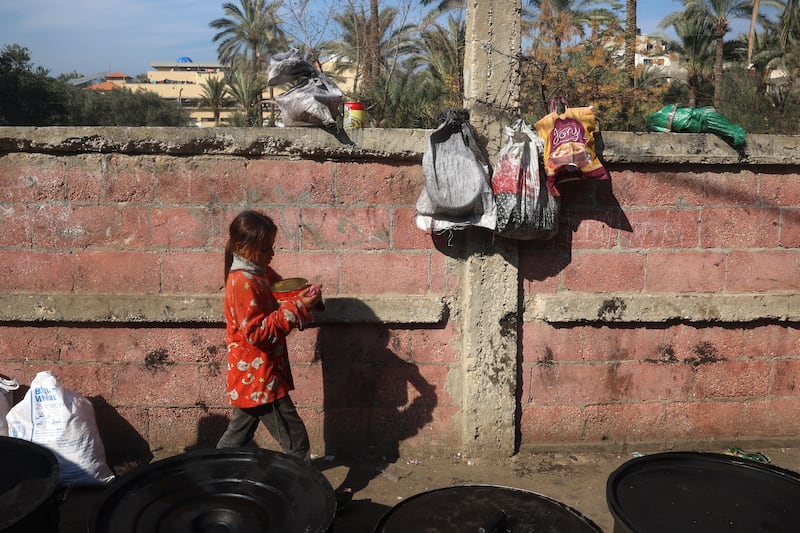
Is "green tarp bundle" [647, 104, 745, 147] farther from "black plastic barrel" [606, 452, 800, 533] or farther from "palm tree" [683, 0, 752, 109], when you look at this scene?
"palm tree" [683, 0, 752, 109]

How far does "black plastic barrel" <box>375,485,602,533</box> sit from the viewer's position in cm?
212

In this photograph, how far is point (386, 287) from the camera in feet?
12.7

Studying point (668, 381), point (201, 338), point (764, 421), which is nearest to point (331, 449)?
point (201, 338)

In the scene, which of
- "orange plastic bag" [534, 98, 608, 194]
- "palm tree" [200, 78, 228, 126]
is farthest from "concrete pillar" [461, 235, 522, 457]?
"palm tree" [200, 78, 228, 126]

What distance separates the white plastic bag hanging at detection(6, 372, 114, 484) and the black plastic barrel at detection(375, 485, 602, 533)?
2.15 m

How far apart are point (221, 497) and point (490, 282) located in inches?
82.5

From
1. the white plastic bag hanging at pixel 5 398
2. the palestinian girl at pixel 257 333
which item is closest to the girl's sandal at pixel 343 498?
the palestinian girl at pixel 257 333

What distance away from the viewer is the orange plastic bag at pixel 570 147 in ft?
12.0

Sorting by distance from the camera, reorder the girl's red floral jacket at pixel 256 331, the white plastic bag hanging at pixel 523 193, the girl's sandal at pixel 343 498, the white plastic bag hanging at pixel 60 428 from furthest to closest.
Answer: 1. the white plastic bag hanging at pixel 523 193
2. the white plastic bag hanging at pixel 60 428
3. the girl's sandal at pixel 343 498
4. the girl's red floral jacket at pixel 256 331

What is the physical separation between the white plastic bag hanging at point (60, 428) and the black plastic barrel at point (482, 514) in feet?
7.07

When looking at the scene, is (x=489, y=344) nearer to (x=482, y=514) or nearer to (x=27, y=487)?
(x=482, y=514)

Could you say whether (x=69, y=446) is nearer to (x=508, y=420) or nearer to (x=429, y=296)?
(x=429, y=296)

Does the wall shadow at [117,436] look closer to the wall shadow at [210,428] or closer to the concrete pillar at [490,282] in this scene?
the wall shadow at [210,428]

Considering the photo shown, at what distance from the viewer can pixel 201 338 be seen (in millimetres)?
3848
